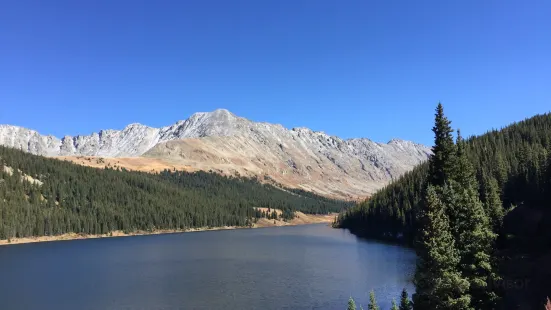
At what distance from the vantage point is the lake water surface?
7812cm

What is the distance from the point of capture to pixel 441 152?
4997cm

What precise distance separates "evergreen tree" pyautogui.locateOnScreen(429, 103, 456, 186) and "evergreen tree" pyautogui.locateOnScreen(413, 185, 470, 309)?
970 cm

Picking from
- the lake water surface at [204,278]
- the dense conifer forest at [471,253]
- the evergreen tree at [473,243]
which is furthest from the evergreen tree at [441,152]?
the lake water surface at [204,278]

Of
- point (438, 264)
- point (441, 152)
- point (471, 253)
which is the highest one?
point (441, 152)

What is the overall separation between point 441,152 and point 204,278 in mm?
70640

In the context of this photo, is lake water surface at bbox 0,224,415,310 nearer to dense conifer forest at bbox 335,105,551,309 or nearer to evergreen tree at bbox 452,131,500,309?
dense conifer forest at bbox 335,105,551,309

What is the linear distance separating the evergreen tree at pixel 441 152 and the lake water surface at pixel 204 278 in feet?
98.6

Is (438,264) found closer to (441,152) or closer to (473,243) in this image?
(473,243)

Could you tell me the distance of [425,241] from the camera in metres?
39.3

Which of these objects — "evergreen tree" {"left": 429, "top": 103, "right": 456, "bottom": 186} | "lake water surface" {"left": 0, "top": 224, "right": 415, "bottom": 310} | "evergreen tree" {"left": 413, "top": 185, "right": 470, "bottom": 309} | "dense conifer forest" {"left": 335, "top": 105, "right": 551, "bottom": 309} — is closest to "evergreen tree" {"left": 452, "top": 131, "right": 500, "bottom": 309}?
"dense conifer forest" {"left": 335, "top": 105, "right": 551, "bottom": 309}

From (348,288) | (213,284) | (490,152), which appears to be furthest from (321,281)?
(490,152)

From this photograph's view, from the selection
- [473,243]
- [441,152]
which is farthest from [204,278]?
[473,243]

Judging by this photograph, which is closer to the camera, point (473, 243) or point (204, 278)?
point (473, 243)

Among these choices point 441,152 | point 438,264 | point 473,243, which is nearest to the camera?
point 438,264
